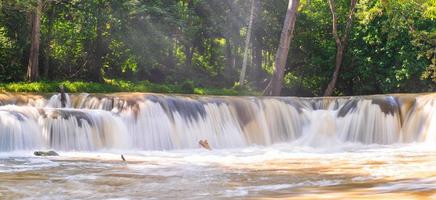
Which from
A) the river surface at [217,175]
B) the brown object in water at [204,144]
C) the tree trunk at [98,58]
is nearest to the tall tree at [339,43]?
the tree trunk at [98,58]

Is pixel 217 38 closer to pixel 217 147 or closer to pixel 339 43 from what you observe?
pixel 339 43

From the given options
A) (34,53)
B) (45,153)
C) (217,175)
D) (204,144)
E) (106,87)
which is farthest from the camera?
(106,87)

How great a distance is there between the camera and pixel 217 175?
11.3 m

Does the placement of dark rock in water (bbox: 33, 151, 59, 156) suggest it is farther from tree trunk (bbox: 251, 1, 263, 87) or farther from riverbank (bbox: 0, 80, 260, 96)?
tree trunk (bbox: 251, 1, 263, 87)

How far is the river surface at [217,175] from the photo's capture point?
8.75 metres

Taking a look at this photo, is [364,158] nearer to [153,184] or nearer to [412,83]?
[153,184]

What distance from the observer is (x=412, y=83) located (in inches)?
1179

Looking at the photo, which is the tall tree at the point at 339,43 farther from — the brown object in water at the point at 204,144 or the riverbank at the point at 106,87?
the brown object in water at the point at 204,144

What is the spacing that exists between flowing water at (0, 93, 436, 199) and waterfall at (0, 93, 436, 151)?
3 centimetres

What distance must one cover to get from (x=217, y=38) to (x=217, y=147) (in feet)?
60.0

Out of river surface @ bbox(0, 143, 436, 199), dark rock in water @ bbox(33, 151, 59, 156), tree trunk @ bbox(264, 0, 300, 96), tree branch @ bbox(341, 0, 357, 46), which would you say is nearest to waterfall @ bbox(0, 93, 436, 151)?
river surface @ bbox(0, 143, 436, 199)

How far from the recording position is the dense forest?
27.4 metres

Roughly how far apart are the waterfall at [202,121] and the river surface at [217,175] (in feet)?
3.51

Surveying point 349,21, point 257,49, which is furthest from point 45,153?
point 257,49
